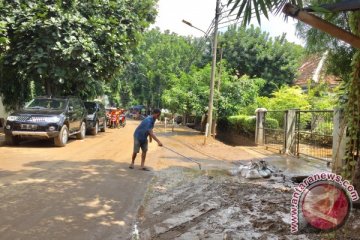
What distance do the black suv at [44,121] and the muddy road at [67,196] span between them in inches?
57.4

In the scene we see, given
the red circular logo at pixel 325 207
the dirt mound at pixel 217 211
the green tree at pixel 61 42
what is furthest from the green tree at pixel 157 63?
the red circular logo at pixel 325 207

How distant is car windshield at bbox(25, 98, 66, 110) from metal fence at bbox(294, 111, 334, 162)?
28.0 ft

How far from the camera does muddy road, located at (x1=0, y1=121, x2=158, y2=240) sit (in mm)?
5180

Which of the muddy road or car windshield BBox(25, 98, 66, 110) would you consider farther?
car windshield BBox(25, 98, 66, 110)

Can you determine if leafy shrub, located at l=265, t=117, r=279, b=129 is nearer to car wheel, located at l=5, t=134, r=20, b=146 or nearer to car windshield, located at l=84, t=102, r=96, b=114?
car windshield, located at l=84, t=102, r=96, b=114

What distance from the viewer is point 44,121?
43.2ft

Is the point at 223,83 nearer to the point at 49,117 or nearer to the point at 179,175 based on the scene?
the point at 49,117

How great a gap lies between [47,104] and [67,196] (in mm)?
8712

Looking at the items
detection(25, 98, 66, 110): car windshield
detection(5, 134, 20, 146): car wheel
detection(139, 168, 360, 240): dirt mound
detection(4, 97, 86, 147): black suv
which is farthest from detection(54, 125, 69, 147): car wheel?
detection(139, 168, 360, 240): dirt mound

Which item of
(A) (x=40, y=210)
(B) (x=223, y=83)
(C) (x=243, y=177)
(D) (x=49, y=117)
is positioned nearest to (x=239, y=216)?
→ (A) (x=40, y=210)

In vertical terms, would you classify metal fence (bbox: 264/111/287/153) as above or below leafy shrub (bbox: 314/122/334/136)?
below

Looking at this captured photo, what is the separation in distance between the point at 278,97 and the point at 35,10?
1269 centimetres

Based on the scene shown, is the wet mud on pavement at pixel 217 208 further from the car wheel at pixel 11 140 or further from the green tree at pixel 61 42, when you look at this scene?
the green tree at pixel 61 42

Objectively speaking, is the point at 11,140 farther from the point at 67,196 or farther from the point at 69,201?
the point at 69,201
